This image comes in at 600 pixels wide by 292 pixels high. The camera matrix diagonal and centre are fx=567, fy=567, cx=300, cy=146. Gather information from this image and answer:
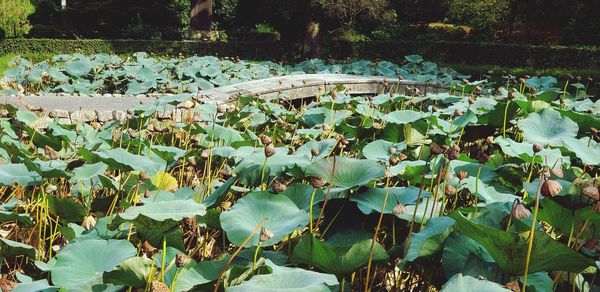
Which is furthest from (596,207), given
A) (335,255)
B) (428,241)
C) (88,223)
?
(88,223)

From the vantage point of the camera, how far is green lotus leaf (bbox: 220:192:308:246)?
1.21 metres

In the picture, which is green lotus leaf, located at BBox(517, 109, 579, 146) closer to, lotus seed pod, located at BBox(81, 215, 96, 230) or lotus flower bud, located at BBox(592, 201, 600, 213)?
lotus flower bud, located at BBox(592, 201, 600, 213)

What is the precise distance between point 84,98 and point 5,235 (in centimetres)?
533

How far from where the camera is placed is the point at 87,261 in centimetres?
118

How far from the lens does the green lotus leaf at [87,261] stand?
1088 mm

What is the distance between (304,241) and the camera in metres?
1.13

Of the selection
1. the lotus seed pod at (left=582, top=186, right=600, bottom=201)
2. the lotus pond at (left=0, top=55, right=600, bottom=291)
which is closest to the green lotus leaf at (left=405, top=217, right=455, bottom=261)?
the lotus pond at (left=0, top=55, right=600, bottom=291)

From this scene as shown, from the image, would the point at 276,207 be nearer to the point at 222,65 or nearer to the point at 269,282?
the point at 269,282

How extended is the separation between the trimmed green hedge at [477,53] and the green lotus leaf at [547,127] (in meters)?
14.0

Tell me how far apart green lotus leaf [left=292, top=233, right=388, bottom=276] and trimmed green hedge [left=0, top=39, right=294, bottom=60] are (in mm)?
16366

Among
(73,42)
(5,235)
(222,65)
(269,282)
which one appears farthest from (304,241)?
(73,42)

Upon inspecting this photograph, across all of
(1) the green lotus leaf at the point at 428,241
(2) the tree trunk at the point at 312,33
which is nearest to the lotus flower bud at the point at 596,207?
(1) the green lotus leaf at the point at 428,241

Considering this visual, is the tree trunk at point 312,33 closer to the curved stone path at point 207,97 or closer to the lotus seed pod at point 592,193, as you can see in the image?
the curved stone path at point 207,97

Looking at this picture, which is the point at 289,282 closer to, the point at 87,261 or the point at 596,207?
the point at 87,261
